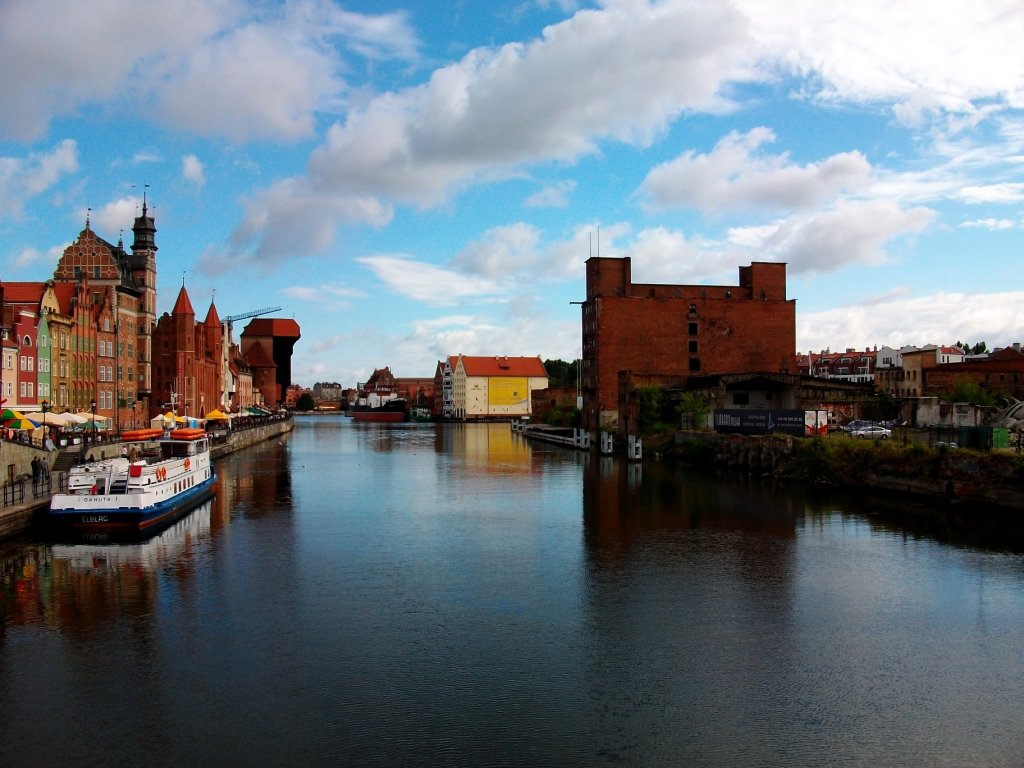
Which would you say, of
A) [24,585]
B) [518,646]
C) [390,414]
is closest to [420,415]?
[390,414]

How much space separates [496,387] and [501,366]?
15.5ft

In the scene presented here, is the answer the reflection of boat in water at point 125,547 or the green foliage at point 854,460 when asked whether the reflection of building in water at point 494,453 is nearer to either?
the green foliage at point 854,460

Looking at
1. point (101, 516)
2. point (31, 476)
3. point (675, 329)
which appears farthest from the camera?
point (675, 329)

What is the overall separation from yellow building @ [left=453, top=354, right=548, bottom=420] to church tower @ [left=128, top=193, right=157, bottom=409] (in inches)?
3652

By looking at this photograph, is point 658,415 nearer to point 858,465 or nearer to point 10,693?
point 858,465

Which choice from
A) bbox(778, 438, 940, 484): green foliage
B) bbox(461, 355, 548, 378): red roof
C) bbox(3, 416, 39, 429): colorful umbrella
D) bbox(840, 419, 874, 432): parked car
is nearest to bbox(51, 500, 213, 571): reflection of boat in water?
bbox(3, 416, 39, 429): colorful umbrella

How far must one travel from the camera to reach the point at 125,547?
27.1 m

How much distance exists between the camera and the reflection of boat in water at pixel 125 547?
969 inches

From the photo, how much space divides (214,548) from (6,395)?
26384 millimetres

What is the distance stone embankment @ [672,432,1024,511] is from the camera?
3216cm

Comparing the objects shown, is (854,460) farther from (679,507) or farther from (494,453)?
(494,453)

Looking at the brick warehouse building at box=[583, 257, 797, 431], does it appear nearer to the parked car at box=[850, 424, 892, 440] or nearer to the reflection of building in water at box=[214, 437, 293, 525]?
the parked car at box=[850, 424, 892, 440]

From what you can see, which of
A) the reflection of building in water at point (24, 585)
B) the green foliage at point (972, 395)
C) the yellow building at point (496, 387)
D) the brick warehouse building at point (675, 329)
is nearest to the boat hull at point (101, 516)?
the reflection of building in water at point (24, 585)

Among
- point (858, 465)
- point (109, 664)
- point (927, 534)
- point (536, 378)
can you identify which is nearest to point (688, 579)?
point (927, 534)
